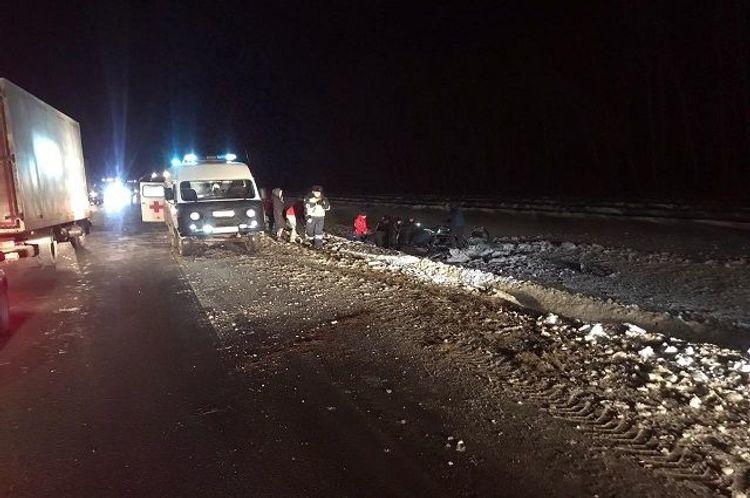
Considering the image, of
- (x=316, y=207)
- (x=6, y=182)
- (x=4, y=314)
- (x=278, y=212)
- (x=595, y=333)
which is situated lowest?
(x=4, y=314)

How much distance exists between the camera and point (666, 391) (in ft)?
17.9

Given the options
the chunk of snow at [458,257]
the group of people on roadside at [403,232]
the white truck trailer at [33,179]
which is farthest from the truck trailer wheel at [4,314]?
the group of people on roadside at [403,232]

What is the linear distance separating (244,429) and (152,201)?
18.7 m

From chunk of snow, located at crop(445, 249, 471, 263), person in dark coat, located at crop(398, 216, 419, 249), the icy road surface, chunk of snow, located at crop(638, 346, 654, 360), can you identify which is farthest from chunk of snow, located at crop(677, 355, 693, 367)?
person in dark coat, located at crop(398, 216, 419, 249)

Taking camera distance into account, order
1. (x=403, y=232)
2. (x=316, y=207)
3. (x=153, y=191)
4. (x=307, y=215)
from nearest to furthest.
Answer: (x=316, y=207) → (x=307, y=215) → (x=403, y=232) → (x=153, y=191)

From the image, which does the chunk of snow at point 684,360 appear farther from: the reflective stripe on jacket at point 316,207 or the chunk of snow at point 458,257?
the reflective stripe on jacket at point 316,207

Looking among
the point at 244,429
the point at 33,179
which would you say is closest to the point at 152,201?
the point at 33,179

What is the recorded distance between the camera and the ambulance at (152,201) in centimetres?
2200

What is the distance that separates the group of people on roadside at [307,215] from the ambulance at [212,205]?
121cm

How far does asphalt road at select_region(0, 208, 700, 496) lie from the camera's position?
Result: 13.8 feet

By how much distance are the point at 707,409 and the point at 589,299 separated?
13.4 ft

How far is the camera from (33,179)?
1177 centimetres

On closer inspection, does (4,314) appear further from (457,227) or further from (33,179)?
(457,227)

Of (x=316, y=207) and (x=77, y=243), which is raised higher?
(x=316, y=207)
